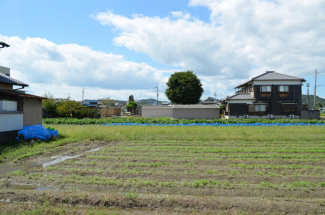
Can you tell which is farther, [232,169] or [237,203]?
[232,169]

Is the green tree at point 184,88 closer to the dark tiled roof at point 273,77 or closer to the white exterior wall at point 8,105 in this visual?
the dark tiled roof at point 273,77

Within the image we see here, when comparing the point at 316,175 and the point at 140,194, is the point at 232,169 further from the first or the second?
the point at 140,194

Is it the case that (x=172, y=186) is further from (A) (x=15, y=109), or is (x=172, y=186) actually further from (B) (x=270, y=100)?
(B) (x=270, y=100)

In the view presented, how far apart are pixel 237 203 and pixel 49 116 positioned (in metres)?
29.1

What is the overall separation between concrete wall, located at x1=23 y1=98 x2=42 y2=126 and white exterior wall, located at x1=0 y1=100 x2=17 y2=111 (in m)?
0.66

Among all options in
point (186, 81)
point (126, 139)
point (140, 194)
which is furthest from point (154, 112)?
point (140, 194)

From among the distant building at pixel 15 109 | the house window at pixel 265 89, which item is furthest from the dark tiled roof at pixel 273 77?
the distant building at pixel 15 109

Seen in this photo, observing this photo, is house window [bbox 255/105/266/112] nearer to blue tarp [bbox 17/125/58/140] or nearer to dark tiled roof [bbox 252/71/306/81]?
dark tiled roof [bbox 252/71/306/81]

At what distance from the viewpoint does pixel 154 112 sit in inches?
1576

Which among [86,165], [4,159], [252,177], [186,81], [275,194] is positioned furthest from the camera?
[186,81]

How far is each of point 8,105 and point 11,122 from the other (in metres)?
0.91

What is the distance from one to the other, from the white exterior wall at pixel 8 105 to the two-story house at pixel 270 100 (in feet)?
76.9

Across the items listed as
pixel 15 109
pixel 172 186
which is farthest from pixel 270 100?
pixel 172 186

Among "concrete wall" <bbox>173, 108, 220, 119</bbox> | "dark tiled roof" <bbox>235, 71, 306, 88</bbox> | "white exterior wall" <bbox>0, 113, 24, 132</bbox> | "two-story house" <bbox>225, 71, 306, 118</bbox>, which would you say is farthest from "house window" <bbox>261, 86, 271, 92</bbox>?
"white exterior wall" <bbox>0, 113, 24, 132</bbox>
